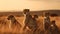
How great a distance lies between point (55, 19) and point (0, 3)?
49cm

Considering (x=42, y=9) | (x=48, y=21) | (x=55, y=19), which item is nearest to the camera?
(x=48, y=21)

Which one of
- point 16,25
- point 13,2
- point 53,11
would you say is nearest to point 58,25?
point 53,11

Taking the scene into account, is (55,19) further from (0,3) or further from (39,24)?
(0,3)

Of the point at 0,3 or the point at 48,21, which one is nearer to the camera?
the point at 48,21

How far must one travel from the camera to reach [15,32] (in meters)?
1.68

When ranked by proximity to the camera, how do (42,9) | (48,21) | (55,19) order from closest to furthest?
(48,21) → (55,19) → (42,9)

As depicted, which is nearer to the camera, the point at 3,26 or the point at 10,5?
the point at 3,26

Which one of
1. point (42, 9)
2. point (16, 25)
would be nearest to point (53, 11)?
point (42, 9)

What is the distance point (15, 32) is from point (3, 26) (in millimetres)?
121

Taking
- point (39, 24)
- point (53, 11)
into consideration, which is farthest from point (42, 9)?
point (39, 24)

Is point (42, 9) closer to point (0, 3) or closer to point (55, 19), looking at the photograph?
point (55, 19)

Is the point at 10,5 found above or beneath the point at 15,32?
above

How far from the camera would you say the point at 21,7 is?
75.6 inches

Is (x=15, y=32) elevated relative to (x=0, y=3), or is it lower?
lower
